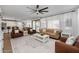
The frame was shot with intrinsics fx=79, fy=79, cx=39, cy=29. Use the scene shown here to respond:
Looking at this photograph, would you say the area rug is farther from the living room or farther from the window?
the window

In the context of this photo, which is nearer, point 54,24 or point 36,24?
point 54,24

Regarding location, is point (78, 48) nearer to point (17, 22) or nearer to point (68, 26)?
point (68, 26)

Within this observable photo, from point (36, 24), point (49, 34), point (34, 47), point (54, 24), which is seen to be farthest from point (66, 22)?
point (36, 24)

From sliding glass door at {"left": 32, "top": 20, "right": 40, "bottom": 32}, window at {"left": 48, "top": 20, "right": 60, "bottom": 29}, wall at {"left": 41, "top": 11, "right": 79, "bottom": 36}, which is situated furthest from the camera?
sliding glass door at {"left": 32, "top": 20, "right": 40, "bottom": 32}

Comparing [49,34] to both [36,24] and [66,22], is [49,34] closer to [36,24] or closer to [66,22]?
[66,22]

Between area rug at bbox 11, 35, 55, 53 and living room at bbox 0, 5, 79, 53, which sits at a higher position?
living room at bbox 0, 5, 79, 53

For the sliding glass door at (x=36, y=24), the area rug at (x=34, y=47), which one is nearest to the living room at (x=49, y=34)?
the area rug at (x=34, y=47)

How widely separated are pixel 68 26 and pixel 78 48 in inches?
150

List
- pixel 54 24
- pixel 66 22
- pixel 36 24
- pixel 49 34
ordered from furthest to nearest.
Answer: pixel 36 24
pixel 54 24
pixel 49 34
pixel 66 22

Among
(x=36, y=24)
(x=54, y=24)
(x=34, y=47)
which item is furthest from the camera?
(x=36, y=24)

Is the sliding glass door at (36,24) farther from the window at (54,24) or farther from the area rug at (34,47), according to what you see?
the area rug at (34,47)

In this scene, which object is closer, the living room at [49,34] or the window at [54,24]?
the living room at [49,34]

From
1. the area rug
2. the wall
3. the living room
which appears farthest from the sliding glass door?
the area rug
